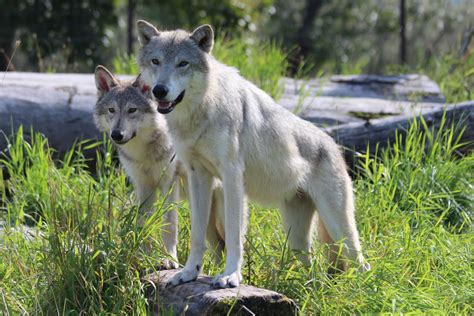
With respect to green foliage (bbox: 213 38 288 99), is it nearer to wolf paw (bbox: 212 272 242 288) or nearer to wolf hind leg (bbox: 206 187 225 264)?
wolf hind leg (bbox: 206 187 225 264)

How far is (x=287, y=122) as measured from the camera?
211 inches

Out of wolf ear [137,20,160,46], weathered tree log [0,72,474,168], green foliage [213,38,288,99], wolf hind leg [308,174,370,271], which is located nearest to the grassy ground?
wolf hind leg [308,174,370,271]

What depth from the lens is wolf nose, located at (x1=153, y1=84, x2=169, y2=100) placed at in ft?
14.7

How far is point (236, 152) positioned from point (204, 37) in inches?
29.5

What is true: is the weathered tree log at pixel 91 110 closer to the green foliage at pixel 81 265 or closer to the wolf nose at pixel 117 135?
the wolf nose at pixel 117 135

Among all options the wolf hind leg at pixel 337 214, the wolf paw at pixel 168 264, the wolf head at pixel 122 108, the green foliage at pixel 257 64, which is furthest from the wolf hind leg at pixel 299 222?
the green foliage at pixel 257 64

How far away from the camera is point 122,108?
5648 mm

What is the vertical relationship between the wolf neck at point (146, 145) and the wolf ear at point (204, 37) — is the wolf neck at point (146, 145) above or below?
below

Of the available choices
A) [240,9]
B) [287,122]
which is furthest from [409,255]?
[240,9]

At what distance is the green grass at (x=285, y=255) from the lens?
4.55 m

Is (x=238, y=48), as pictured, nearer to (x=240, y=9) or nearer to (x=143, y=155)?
(x=143, y=155)

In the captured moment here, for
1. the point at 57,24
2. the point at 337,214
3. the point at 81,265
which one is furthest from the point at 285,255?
the point at 57,24

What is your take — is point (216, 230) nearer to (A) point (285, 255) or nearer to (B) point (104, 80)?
(A) point (285, 255)

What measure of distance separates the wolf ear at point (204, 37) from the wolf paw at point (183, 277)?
135 cm
